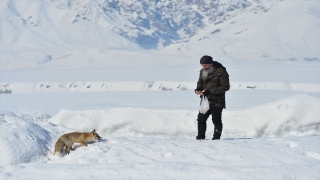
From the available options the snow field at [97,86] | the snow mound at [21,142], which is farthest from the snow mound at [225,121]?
the snow field at [97,86]

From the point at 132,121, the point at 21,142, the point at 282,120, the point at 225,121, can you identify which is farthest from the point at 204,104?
the point at 132,121

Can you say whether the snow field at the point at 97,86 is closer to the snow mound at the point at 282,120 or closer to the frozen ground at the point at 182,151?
the snow mound at the point at 282,120

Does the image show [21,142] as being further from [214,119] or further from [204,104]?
[214,119]

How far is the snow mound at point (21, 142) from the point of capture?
5441 mm

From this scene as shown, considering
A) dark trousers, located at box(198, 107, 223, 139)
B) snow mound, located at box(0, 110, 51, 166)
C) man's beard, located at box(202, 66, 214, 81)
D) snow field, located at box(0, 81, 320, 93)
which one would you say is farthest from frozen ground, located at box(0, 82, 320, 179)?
snow field, located at box(0, 81, 320, 93)

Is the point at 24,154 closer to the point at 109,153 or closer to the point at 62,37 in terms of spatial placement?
the point at 109,153

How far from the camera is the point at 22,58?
126938 millimetres

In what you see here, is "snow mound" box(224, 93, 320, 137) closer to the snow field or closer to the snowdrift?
the snowdrift

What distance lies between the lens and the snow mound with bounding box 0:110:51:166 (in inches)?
214

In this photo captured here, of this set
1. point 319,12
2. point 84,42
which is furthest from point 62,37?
point 319,12

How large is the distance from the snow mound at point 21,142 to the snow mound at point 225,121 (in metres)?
3.91

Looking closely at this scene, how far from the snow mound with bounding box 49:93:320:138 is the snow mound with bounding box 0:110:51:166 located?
3910 millimetres

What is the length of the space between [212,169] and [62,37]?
199 metres

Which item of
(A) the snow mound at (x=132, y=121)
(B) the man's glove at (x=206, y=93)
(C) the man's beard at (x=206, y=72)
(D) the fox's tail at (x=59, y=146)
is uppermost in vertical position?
(C) the man's beard at (x=206, y=72)
